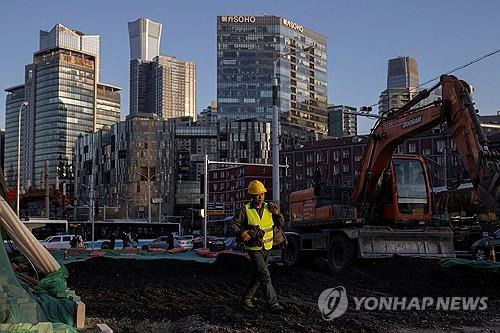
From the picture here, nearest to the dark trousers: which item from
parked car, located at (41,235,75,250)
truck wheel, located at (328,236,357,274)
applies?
truck wheel, located at (328,236,357,274)

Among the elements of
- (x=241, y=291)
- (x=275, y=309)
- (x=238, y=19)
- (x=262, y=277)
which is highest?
(x=238, y=19)

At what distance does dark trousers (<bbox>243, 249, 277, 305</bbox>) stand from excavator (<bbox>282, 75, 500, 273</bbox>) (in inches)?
249

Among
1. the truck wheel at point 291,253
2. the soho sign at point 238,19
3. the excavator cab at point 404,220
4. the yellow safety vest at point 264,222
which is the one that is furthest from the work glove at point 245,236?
the soho sign at point 238,19

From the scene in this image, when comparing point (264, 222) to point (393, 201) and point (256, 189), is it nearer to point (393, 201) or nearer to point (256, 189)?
point (256, 189)

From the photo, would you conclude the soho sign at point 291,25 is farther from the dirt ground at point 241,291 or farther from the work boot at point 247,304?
the work boot at point 247,304

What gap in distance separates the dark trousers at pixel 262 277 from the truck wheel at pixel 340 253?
23.3 feet

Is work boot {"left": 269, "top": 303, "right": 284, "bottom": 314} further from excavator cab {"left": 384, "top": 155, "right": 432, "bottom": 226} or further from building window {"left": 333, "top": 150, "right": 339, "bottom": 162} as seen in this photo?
building window {"left": 333, "top": 150, "right": 339, "bottom": 162}

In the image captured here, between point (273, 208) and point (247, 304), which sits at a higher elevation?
point (273, 208)

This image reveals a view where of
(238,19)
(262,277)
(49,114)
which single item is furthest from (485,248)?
(49,114)

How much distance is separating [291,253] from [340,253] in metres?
3.69

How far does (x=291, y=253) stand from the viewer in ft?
67.7

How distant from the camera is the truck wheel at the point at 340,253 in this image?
16328mm

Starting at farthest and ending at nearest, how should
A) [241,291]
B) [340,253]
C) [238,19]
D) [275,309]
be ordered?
[238,19], [340,253], [241,291], [275,309]

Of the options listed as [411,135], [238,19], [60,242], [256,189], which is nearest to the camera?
[256,189]
